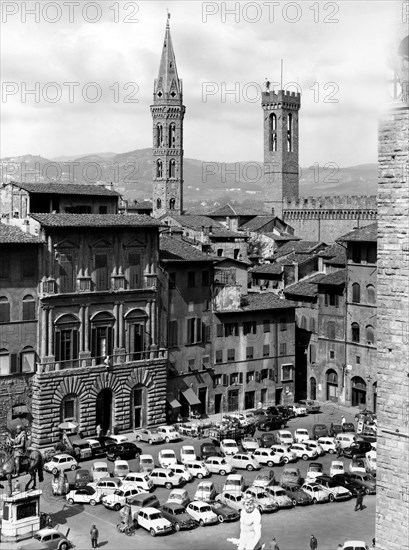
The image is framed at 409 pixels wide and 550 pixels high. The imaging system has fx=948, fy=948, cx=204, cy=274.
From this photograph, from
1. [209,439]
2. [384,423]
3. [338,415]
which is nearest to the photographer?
[384,423]

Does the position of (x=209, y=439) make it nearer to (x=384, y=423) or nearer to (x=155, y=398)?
(x=155, y=398)

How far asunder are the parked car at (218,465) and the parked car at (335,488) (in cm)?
516

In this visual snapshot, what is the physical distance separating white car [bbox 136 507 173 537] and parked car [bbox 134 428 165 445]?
13828 millimetres

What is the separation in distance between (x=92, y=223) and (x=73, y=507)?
17.2 meters

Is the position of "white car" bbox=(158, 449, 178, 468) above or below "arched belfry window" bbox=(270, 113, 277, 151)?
below

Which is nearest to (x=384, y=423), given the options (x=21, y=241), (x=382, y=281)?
(x=382, y=281)

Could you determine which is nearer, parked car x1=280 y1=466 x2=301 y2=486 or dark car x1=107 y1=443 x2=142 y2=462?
parked car x1=280 y1=466 x2=301 y2=486

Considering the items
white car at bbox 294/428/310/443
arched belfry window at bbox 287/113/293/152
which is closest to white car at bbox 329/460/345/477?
white car at bbox 294/428/310/443

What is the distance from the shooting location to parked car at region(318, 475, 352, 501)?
137 ft

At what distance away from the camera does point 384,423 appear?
2358 centimetres

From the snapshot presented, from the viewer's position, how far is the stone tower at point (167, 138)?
117000mm

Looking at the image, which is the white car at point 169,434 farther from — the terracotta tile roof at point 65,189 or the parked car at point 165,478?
the terracotta tile roof at point 65,189

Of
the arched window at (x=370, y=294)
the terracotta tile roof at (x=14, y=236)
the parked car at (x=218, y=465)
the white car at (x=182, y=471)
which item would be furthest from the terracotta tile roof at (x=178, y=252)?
the white car at (x=182, y=471)

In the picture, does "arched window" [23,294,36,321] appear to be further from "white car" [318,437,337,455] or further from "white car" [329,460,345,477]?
"white car" [329,460,345,477]
